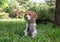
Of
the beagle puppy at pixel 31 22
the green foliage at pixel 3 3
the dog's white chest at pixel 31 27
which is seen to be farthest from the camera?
the green foliage at pixel 3 3

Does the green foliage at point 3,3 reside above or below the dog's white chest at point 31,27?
below

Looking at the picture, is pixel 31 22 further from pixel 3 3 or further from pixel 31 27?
pixel 3 3

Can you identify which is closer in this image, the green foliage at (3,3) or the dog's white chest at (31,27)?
the dog's white chest at (31,27)

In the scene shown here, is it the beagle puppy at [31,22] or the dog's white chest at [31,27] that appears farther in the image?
the dog's white chest at [31,27]

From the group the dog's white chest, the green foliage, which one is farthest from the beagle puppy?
the green foliage

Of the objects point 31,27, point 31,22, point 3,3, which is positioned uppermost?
point 31,22

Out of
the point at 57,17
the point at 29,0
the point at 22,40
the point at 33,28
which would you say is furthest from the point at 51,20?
the point at 29,0

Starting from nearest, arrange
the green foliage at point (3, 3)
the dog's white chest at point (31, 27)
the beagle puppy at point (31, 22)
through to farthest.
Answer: the beagle puppy at point (31, 22) < the dog's white chest at point (31, 27) < the green foliage at point (3, 3)

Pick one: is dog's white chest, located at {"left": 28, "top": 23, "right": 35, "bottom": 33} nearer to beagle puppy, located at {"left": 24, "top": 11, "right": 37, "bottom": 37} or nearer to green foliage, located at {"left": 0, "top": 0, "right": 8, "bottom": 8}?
beagle puppy, located at {"left": 24, "top": 11, "right": 37, "bottom": 37}

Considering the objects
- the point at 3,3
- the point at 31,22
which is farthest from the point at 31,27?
the point at 3,3

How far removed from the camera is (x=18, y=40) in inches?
226

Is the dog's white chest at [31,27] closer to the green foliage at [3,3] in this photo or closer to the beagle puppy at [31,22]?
the beagle puppy at [31,22]

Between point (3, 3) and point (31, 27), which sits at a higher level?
point (31, 27)

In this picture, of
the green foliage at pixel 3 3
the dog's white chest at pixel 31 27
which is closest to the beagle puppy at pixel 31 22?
the dog's white chest at pixel 31 27
